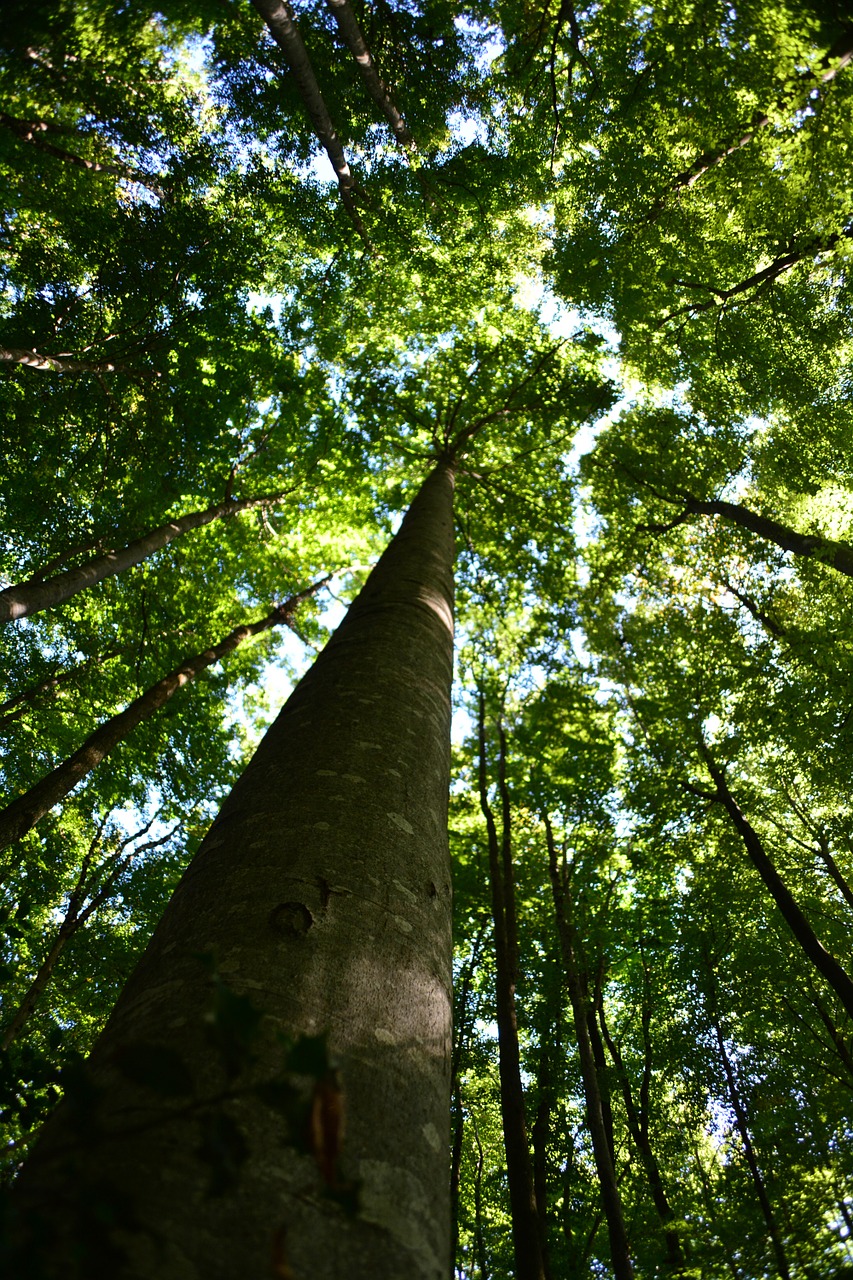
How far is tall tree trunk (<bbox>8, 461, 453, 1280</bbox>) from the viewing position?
2.52 feet

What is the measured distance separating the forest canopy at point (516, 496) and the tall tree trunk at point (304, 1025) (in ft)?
11.2

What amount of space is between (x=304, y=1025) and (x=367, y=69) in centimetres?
893

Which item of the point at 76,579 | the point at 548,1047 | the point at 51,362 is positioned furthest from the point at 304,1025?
the point at 548,1047

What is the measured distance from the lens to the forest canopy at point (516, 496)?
6.60 metres

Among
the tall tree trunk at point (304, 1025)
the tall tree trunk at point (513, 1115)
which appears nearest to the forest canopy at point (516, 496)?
the tall tree trunk at point (513, 1115)

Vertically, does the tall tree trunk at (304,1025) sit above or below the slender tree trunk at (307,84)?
below

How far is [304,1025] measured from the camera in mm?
1159

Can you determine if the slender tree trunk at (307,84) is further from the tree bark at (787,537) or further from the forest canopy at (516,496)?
the tree bark at (787,537)

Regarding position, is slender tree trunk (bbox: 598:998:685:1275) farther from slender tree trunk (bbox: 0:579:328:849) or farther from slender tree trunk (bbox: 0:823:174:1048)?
slender tree trunk (bbox: 0:579:328:849)

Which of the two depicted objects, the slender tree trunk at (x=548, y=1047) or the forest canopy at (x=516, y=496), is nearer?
the forest canopy at (x=516, y=496)

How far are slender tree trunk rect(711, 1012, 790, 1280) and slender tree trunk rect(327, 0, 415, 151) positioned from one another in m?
11.9

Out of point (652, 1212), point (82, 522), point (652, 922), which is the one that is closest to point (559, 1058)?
point (652, 922)

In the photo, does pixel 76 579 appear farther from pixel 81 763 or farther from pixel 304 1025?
pixel 304 1025

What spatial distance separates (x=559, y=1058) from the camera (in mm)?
9766
